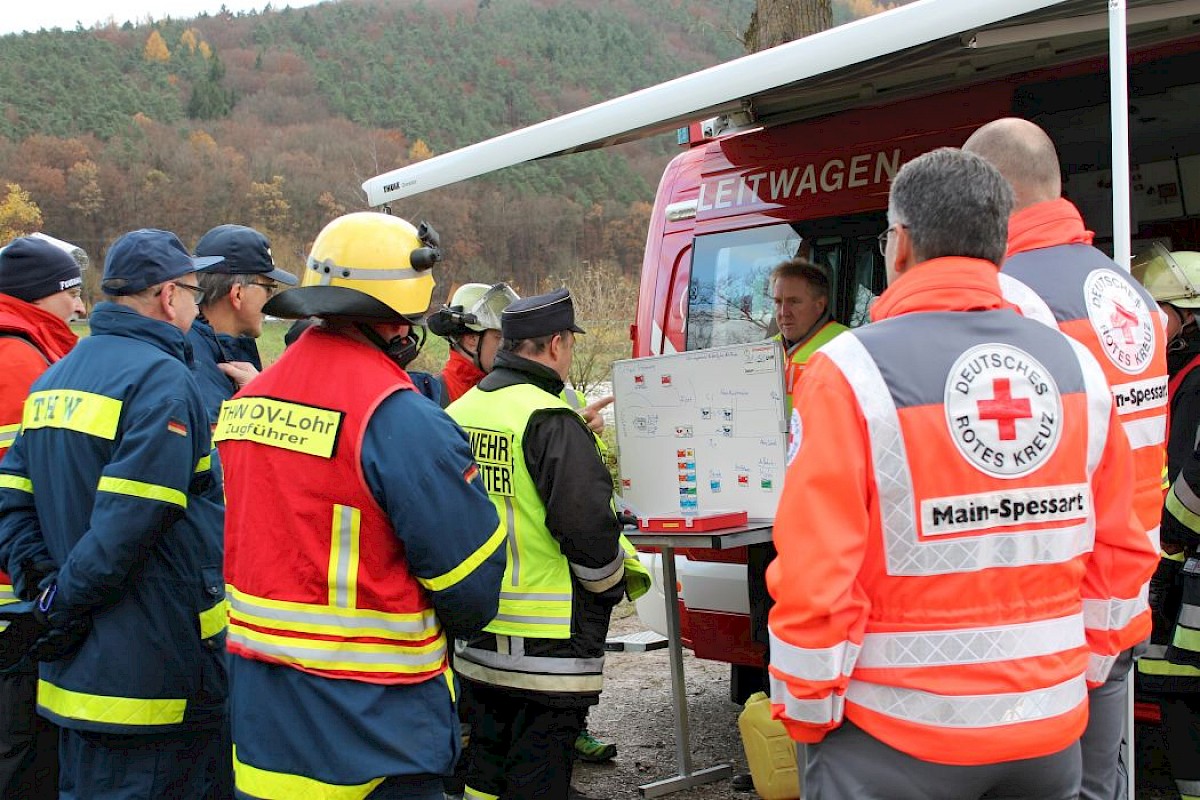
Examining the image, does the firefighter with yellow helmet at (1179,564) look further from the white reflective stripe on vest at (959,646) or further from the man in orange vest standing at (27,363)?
the man in orange vest standing at (27,363)

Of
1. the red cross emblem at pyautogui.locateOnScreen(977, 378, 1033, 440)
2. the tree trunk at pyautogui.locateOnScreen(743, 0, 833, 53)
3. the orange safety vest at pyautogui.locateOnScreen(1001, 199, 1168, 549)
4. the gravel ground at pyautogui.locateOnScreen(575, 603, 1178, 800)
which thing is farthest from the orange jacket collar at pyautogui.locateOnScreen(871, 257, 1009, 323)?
the tree trunk at pyautogui.locateOnScreen(743, 0, 833, 53)

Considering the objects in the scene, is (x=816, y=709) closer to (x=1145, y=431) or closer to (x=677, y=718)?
(x=1145, y=431)

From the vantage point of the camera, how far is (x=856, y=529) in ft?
6.66

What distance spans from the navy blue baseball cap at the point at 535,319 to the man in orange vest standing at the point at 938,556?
1.68 metres

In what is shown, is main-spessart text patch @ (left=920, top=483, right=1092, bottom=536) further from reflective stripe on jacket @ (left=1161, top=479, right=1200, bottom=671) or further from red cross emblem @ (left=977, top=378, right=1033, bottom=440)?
reflective stripe on jacket @ (left=1161, top=479, right=1200, bottom=671)

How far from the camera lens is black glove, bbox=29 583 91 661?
3105 millimetres

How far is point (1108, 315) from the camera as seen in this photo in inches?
108

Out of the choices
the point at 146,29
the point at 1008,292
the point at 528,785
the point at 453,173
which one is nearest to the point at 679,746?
the point at 528,785

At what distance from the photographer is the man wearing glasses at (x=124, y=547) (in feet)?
10.1

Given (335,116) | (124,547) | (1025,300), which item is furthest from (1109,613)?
(335,116)

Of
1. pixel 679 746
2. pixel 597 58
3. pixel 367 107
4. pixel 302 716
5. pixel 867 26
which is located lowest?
pixel 679 746

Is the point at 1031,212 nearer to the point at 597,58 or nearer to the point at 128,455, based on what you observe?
the point at 128,455

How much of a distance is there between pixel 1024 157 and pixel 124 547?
2.49 m

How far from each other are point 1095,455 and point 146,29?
98.8 metres
